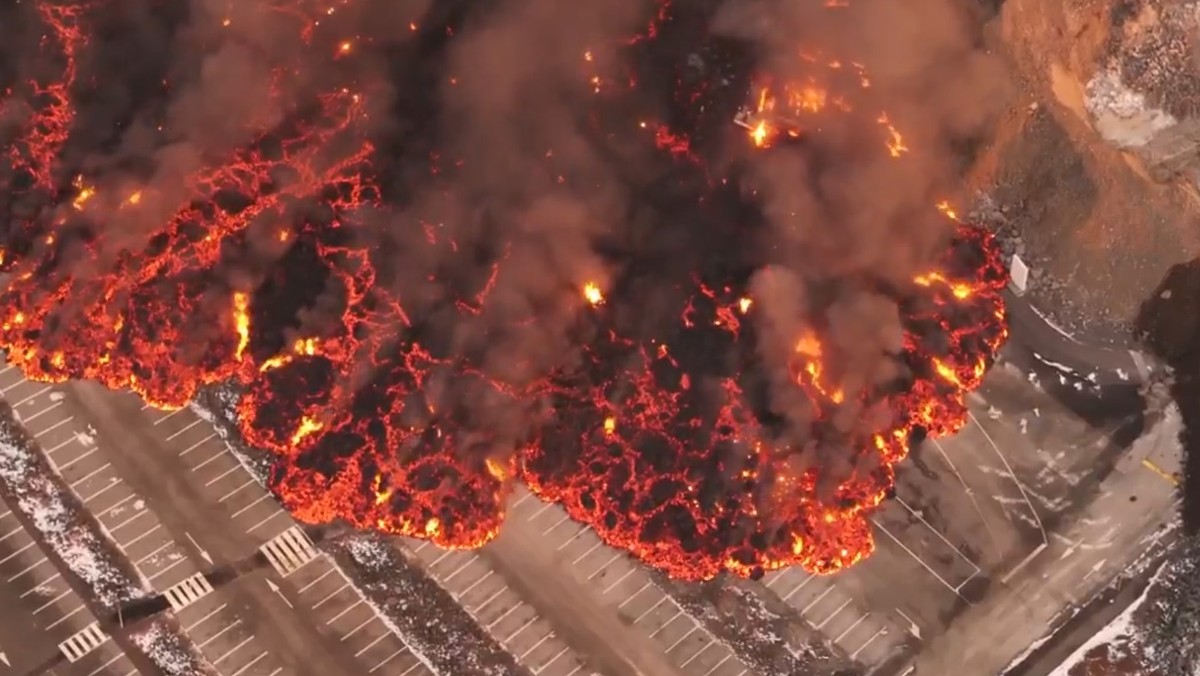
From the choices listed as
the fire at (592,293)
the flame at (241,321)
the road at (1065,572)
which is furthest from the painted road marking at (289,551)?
the road at (1065,572)

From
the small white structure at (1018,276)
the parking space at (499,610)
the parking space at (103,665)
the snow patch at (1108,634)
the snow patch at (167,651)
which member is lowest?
the snow patch at (1108,634)

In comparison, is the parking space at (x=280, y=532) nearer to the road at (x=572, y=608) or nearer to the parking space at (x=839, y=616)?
the road at (x=572, y=608)

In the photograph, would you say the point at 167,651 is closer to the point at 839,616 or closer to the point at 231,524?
the point at 231,524

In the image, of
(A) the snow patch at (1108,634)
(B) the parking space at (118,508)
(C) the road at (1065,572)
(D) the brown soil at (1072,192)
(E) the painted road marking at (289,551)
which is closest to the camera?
(A) the snow patch at (1108,634)

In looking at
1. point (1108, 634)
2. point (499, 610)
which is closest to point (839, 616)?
point (1108, 634)

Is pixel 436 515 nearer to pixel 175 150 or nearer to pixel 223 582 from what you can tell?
pixel 223 582

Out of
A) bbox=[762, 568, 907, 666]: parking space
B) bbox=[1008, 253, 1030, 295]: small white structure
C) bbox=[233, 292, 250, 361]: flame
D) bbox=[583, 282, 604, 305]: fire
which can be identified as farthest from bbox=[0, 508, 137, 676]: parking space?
bbox=[1008, 253, 1030, 295]: small white structure
